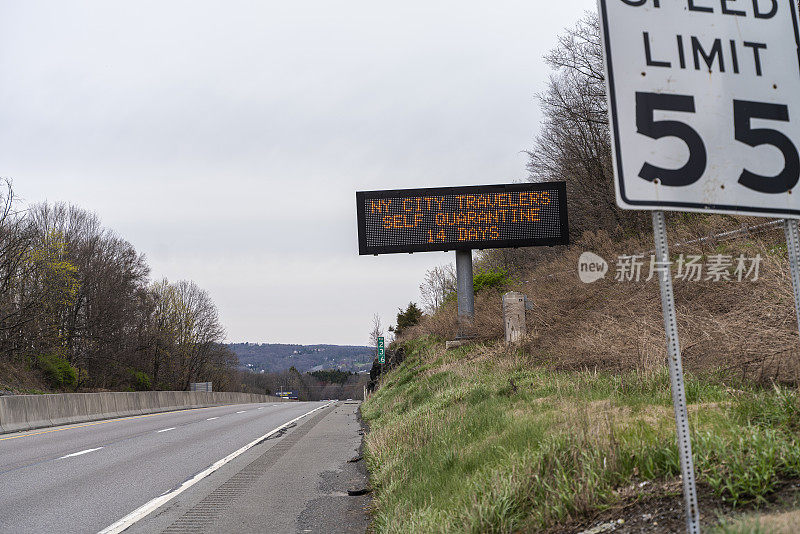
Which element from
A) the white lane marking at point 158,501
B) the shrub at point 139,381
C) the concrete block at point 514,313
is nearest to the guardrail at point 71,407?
the white lane marking at point 158,501

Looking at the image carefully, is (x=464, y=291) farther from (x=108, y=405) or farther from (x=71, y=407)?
(x=108, y=405)

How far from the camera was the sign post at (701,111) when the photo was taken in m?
3.29

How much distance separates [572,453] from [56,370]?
51838mm

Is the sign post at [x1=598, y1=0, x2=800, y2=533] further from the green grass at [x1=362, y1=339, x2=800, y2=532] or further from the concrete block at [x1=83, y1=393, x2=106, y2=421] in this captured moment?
the concrete block at [x1=83, y1=393, x2=106, y2=421]

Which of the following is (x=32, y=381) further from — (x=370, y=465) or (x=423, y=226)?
(x=370, y=465)

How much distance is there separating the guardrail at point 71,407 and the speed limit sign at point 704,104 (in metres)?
20.4

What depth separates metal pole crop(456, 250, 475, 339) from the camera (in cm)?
2189

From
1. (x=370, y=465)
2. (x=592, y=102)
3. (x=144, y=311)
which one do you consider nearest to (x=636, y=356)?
(x=370, y=465)

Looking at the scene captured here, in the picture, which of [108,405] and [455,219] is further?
[108,405]

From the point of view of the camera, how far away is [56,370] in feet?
161

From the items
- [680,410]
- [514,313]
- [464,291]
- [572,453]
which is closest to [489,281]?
[464,291]

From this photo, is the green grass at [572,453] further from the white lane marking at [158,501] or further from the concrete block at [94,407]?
the concrete block at [94,407]

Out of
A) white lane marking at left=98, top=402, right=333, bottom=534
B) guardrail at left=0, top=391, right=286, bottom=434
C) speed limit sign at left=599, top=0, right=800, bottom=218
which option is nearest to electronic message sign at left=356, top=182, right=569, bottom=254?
white lane marking at left=98, top=402, right=333, bottom=534

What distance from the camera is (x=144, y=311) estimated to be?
71.9 metres
